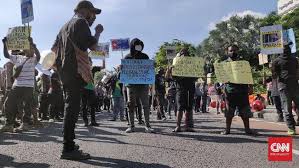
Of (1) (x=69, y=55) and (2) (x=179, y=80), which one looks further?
(2) (x=179, y=80)

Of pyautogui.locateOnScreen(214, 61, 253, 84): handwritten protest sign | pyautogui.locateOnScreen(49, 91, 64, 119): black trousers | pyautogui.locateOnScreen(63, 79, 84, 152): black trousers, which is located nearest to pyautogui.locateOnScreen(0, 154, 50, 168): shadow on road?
pyautogui.locateOnScreen(63, 79, 84, 152): black trousers

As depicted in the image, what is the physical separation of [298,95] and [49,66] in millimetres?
5160

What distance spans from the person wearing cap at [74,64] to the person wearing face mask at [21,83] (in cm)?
407

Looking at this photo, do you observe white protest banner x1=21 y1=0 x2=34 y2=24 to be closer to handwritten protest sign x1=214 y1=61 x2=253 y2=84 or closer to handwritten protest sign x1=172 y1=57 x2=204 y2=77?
handwritten protest sign x1=172 y1=57 x2=204 y2=77

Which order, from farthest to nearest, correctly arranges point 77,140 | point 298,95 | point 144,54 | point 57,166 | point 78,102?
point 144,54 → point 298,95 → point 77,140 → point 78,102 → point 57,166

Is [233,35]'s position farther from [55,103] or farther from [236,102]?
[236,102]

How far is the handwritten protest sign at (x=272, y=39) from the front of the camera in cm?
1252

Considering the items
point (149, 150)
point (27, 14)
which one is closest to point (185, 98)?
point (149, 150)

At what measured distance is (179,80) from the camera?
1026cm

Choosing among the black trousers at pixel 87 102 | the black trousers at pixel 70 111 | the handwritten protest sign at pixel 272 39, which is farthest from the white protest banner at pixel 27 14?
the black trousers at pixel 70 111

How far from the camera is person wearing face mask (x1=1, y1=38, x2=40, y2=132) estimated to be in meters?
10.4

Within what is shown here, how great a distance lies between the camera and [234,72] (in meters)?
9.64

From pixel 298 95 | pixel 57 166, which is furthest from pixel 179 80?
pixel 57 166

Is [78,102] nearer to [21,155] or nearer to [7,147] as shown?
[21,155]
